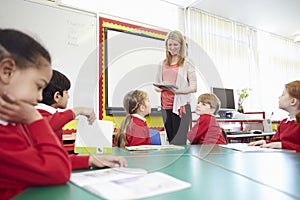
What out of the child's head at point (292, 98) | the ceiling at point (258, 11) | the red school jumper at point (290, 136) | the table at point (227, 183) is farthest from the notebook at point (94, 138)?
the ceiling at point (258, 11)

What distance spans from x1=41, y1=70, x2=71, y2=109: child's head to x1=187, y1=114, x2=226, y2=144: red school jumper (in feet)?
2.76

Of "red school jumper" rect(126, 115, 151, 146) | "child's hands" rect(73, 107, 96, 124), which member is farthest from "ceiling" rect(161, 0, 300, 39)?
"child's hands" rect(73, 107, 96, 124)

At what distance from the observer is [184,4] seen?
356 centimetres

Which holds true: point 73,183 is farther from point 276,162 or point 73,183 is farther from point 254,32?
point 254,32

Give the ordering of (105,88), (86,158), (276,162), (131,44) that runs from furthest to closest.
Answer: (131,44), (105,88), (276,162), (86,158)

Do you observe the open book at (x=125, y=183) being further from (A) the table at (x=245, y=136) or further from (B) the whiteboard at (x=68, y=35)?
(A) the table at (x=245, y=136)

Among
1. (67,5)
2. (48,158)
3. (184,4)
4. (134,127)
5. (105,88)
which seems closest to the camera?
(48,158)

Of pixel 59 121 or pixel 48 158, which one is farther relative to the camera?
pixel 59 121

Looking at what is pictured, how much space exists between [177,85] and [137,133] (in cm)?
46

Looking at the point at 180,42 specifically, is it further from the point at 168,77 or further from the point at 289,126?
the point at 289,126

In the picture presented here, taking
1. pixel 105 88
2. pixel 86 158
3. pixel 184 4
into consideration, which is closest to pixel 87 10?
pixel 105 88

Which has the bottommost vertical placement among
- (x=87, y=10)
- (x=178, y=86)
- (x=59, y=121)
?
(x=59, y=121)

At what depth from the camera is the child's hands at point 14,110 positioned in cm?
50

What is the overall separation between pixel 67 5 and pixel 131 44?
0.77 metres
